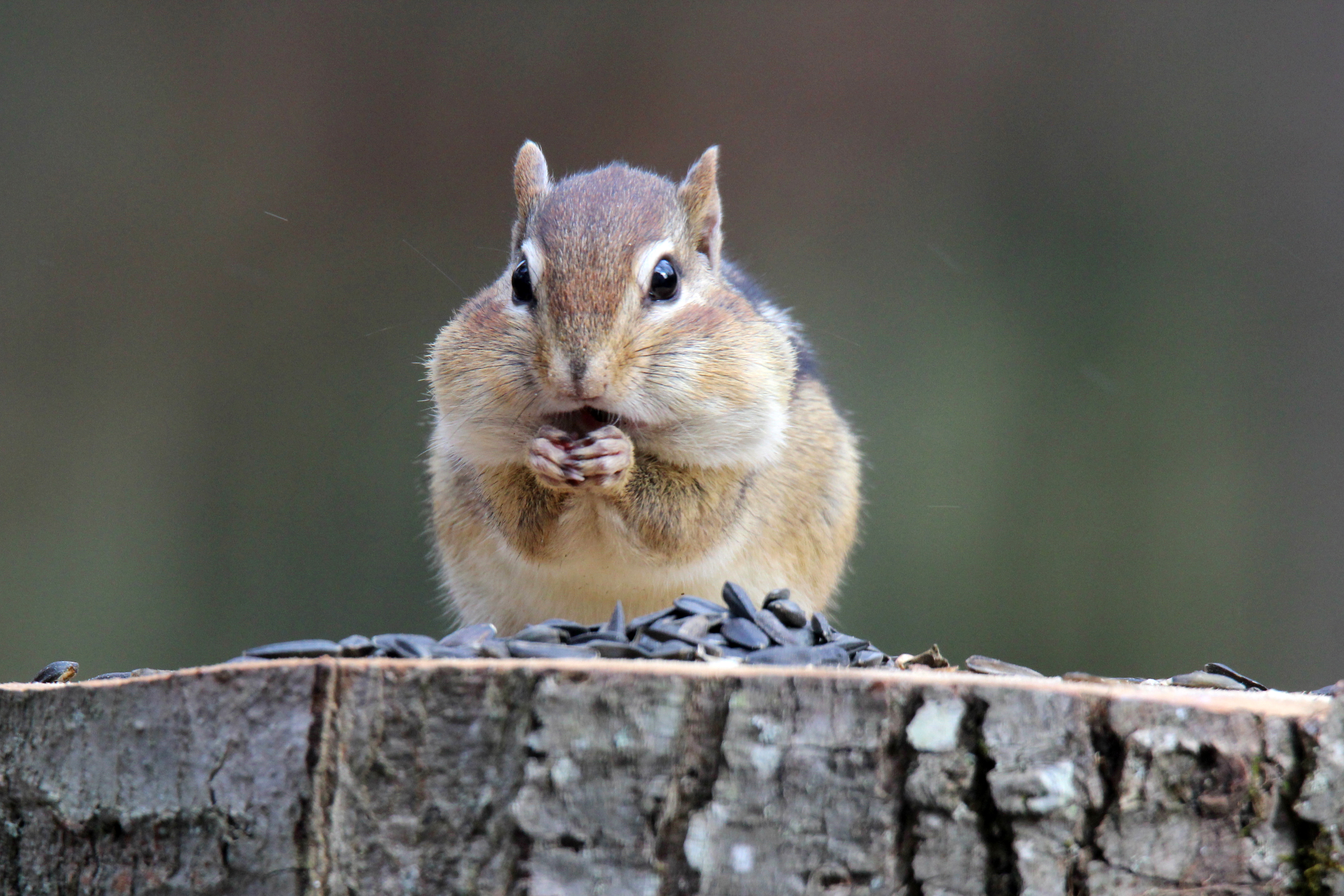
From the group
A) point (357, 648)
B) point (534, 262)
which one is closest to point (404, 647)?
point (357, 648)

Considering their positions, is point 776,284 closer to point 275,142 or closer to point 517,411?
point 275,142

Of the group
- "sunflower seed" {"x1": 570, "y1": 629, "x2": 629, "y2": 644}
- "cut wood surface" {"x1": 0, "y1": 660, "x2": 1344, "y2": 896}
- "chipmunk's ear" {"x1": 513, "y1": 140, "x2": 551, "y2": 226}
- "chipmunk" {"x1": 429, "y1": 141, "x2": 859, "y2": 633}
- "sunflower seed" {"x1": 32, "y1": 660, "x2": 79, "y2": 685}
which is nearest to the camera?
"cut wood surface" {"x1": 0, "y1": 660, "x2": 1344, "y2": 896}

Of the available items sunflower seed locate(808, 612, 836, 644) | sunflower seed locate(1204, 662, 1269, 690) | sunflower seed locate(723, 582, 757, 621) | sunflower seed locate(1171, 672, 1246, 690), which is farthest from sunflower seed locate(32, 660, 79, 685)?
sunflower seed locate(1204, 662, 1269, 690)

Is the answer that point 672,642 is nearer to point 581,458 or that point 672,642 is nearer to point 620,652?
point 620,652

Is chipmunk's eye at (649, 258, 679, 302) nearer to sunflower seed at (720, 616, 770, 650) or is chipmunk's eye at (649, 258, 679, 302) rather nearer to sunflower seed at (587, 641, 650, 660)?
sunflower seed at (720, 616, 770, 650)

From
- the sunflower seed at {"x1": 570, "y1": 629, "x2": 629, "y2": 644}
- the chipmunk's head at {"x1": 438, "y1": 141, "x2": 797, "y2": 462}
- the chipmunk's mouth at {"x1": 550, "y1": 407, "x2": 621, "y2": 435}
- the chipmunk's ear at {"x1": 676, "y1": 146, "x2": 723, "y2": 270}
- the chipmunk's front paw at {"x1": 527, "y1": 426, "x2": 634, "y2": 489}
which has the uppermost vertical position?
the chipmunk's ear at {"x1": 676, "y1": 146, "x2": 723, "y2": 270}

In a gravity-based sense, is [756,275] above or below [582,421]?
above

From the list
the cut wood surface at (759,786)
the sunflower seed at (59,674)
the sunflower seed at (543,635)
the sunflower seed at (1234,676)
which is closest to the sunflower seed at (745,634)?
the sunflower seed at (543,635)
